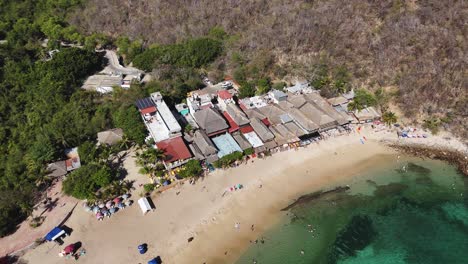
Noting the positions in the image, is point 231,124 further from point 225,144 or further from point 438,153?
point 438,153

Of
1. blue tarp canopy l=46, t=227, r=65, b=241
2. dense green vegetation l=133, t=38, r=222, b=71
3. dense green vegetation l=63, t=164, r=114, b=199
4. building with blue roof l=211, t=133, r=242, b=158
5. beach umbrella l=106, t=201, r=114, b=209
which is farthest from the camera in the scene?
dense green vegetation l=133, t=38, r=222, b=71

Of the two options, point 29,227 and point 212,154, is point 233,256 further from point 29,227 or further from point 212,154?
point 29,227

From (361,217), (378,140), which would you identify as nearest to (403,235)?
(361,217)

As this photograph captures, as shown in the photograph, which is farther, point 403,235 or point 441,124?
point 441,124

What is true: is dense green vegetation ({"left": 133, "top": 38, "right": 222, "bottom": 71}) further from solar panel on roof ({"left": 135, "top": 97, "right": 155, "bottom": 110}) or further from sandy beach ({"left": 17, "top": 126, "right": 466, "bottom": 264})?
sandy beach ({"left": 17, "top": 126, "right": 466, "bottom": 264})

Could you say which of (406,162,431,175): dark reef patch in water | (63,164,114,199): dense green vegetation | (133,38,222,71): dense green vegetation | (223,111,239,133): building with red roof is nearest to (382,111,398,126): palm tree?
(406,162,431,175): dark reef patch in water

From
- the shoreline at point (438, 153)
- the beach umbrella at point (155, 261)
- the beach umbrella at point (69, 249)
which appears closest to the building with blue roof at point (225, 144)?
the beach umbrella at point (155, 261)
